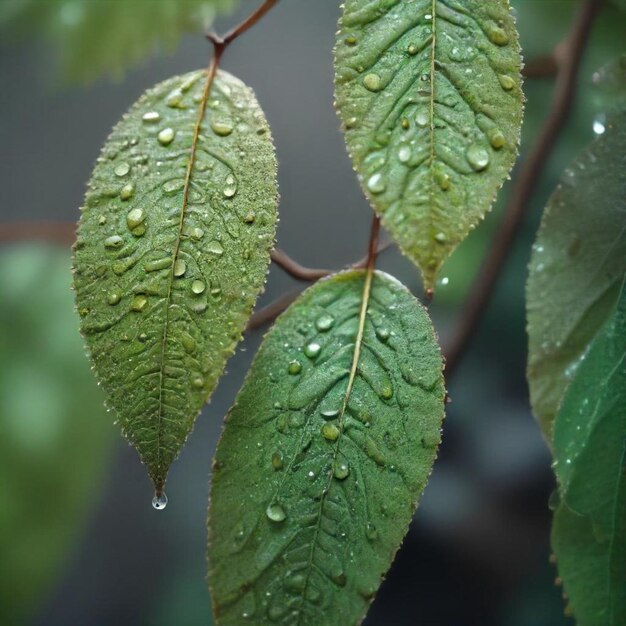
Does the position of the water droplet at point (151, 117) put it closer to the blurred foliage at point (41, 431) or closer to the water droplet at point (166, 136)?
the water droplet at point (166, 136)

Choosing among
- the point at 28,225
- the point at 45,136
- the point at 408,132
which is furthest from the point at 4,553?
the point at 408,132

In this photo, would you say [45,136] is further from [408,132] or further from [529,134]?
[408,132]

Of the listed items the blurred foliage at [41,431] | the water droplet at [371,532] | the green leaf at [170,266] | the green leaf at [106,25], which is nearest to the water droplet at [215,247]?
the green leaf at [170,266]

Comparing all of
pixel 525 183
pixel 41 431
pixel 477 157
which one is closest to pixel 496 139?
pixel 477 157

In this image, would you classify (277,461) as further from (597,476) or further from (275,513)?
(597,476)

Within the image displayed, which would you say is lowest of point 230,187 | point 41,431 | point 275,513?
point 41,431

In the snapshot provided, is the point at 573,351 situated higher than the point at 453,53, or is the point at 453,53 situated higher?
the point at 453,53
